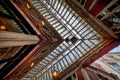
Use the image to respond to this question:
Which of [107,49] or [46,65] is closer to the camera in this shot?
[107,49]

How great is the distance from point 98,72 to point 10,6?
35.6ft

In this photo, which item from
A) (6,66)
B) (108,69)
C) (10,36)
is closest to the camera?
(10,36)

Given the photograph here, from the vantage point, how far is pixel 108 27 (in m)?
13.0

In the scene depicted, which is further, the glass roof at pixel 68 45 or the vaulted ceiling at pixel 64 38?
the glass roof at pixel 68 45

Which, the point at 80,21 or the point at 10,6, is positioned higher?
the point at 10,6

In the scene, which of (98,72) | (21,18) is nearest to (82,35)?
Result: (98,72)

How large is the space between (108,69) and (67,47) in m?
6.82

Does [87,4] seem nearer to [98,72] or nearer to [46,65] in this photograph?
[98,72]

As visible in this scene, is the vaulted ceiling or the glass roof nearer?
the vaulted ceiling

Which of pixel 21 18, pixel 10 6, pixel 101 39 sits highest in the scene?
pixel 10 6

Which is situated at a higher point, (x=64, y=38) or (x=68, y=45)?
(x=64, y=38)

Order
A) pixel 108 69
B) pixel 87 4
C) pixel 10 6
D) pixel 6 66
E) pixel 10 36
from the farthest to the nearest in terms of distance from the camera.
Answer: pixel 108 69 → pixel 87 4 → pixel 10 6 → pixel 6 66 → pixel 10 36

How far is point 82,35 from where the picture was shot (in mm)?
23672

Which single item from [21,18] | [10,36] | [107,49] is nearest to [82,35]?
[107,49]
